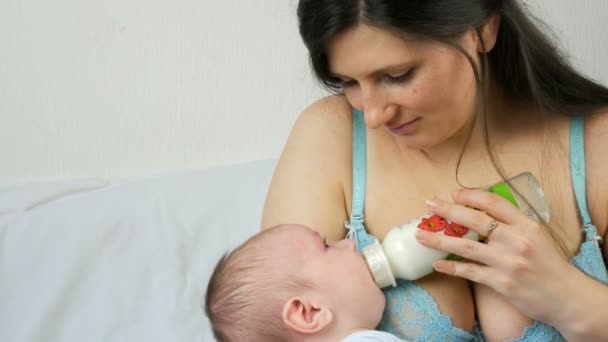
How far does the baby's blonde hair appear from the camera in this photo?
993 mm

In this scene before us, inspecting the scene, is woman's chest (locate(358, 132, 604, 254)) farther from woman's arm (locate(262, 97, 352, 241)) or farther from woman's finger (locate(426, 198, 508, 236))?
woman's finger (locate(426, 198, 508, 236))

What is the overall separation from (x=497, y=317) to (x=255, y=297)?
0.38m

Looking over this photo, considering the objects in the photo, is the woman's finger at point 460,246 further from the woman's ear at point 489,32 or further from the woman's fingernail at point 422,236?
the woman's ear at point 489,32

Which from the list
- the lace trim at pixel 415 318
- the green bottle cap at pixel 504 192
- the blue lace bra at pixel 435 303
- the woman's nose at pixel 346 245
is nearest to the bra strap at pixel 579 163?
the blue lace bra at pixel 435 303

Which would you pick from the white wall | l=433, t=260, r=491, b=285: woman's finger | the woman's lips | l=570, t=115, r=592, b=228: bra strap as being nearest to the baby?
l=433, t=260, r=491, b=285: woman's finger

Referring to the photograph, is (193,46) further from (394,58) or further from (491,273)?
(491,273)

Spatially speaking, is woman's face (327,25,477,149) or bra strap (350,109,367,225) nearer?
woman's face (327,25,477,149)

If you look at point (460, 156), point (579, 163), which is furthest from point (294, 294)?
point (579, 163)

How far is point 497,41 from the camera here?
1173 millimetres

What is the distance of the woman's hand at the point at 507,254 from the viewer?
0.98 m

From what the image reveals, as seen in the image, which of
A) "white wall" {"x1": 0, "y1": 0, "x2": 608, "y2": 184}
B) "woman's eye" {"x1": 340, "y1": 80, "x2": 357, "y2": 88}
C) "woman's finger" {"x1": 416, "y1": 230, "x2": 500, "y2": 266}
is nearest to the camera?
"woman's finger" {"x1": 416, "y1": 230, "x2": 500, "y2": 266}

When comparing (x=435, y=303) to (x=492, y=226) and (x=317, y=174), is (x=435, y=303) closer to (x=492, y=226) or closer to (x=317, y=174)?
(x=492, y=226)

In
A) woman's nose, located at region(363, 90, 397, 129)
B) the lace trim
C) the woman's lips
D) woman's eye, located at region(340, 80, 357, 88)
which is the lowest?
the lace trim

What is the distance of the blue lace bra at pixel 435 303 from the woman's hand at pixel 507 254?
0.08m
